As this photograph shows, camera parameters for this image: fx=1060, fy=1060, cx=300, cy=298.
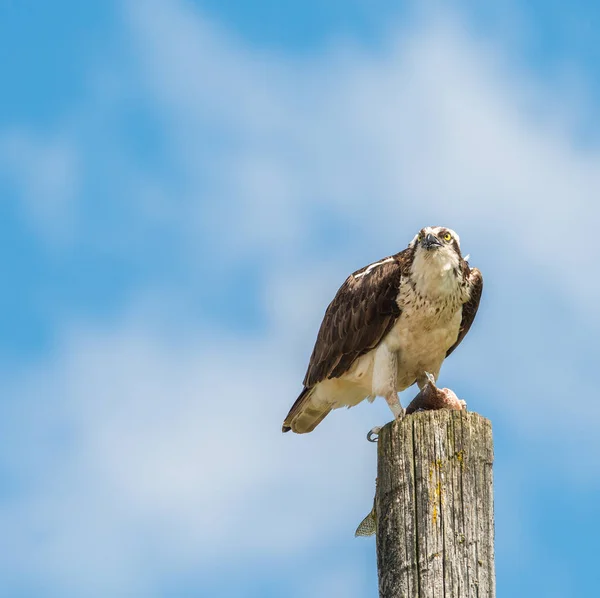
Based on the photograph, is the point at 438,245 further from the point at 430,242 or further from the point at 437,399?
the point at 437,399

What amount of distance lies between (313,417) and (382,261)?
5.62ft

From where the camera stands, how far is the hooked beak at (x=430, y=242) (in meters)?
8.52

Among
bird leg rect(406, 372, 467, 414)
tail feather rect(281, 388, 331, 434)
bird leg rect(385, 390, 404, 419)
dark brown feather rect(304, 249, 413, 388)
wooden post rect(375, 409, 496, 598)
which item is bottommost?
wooden post rect(375, 409, 496, 598)

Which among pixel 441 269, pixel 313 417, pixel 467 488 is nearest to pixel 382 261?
pixel 441 269

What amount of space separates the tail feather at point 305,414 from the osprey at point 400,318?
242 millimetres

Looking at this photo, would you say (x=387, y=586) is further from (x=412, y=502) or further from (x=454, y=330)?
(x=454, y=330)

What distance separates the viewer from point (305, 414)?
9.84m

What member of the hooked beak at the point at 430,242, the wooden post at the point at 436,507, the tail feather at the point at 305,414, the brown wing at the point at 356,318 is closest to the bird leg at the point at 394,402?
the brown wing at the point at 356,318

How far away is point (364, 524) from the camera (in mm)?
6074

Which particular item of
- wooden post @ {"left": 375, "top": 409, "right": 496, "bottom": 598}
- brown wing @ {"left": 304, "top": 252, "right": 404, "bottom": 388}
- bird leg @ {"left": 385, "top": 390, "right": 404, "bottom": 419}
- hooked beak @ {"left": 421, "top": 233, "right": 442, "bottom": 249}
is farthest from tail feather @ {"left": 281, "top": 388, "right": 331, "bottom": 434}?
wooden post @ {"left": 375, "top": 409, "right": 496, "bottom": 598}

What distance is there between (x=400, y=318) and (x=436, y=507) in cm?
383

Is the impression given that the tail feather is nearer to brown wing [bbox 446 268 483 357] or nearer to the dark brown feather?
the dark brown feather

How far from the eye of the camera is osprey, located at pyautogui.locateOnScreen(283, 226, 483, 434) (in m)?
8.63

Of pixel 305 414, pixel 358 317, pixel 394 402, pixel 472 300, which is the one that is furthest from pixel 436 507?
pixel 305 414
